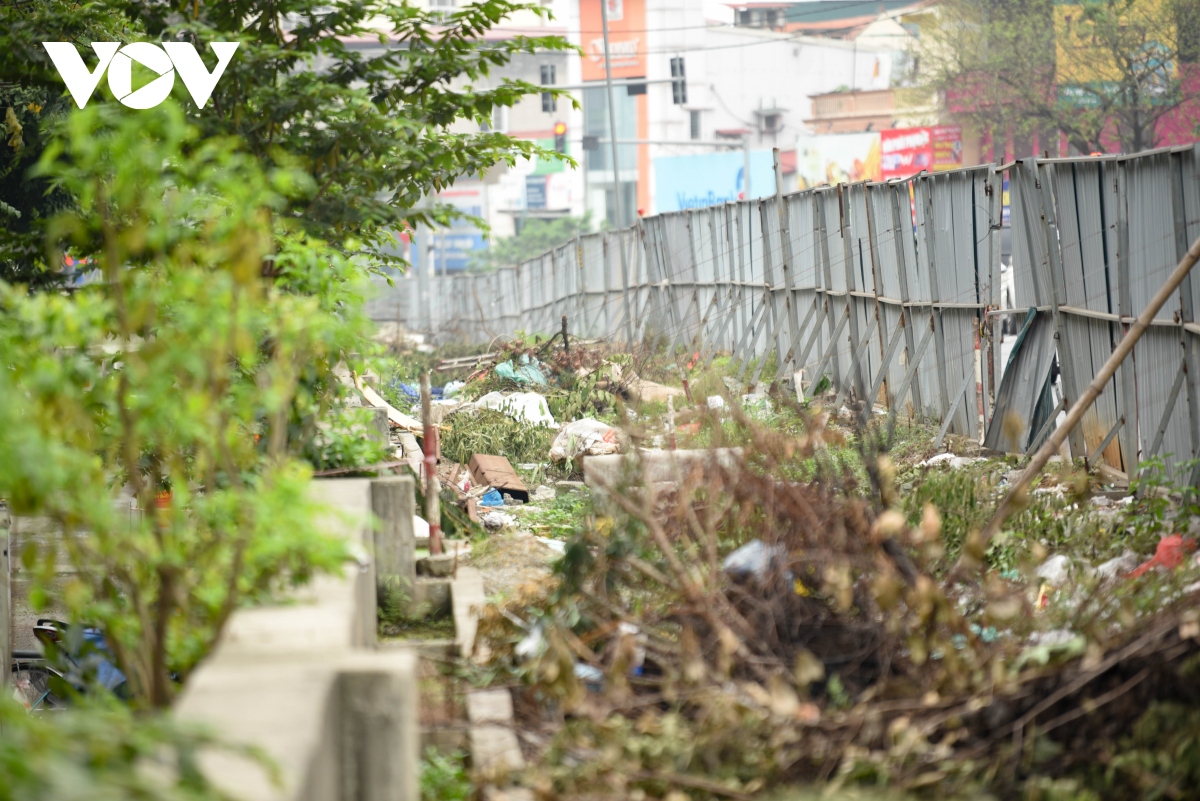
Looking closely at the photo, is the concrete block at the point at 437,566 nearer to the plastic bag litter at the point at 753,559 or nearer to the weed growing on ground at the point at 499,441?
the plastic bag litter at the point at 753,559

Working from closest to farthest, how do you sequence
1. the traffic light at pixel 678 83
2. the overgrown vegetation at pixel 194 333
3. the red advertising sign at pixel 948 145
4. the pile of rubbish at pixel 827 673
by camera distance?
the overgrown vegetation at pixel 194 333, the pile of rubbish at pixel 827 673, the traffic light at pixel 678 83, the red advertising sign at pixel 948 145

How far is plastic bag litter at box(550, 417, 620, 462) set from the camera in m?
12.7

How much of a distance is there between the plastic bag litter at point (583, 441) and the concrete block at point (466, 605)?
4.71 meters

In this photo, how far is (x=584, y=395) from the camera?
16172 mm

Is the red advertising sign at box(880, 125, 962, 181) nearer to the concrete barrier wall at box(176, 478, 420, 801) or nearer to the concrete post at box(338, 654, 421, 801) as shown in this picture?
the concrete barrier wall at box(176, 478, 420, 801)

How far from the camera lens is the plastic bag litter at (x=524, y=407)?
1498cm

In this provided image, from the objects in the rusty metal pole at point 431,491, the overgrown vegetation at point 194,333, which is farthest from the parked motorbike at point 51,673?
the rusty metal pole at point 431,491

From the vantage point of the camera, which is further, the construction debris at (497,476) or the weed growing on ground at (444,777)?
the construction debris at (497,476)

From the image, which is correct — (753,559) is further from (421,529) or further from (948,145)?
A: (948,145)

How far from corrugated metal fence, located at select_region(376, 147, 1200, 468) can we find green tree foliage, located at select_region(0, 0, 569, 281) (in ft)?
13.5

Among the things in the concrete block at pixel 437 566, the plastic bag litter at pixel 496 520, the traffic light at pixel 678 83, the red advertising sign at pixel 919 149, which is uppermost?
the traffic light at pixel 678 83

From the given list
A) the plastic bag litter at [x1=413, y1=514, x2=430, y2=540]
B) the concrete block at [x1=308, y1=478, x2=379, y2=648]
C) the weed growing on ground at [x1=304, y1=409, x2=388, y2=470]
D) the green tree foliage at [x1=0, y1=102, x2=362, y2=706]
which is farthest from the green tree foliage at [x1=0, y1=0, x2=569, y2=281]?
the green tree foliage at [x1=0, y1=102, x2=362, y2=706]

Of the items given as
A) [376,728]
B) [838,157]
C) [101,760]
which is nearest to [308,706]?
[376,728]

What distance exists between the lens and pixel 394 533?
23.2 ft
